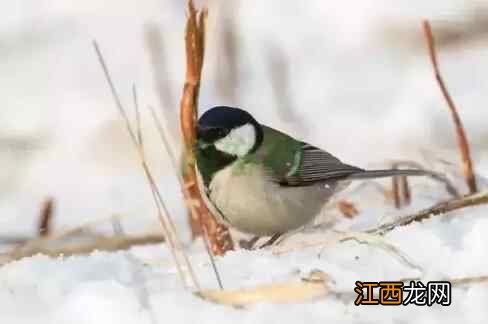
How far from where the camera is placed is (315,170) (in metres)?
2.39

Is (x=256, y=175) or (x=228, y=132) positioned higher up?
(x=228, y=132)

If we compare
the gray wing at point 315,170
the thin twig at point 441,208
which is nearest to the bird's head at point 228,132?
the gray wing at point 315,170

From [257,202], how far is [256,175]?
0.07m

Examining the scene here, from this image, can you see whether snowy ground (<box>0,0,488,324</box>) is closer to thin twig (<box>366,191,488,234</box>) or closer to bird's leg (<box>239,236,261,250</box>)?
thin twig (<box>366,191,488,234</box>)

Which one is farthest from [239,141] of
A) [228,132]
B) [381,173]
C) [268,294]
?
[268,294]

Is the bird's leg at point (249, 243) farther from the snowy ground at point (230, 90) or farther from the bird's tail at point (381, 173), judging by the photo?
the bird's tail at point (381, 173)

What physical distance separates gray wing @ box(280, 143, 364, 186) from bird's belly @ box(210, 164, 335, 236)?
0.03 meters

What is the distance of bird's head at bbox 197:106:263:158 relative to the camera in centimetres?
217

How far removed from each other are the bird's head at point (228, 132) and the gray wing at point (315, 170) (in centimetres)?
12

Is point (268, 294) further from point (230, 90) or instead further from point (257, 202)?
point (230, 90)

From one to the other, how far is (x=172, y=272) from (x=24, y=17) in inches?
101

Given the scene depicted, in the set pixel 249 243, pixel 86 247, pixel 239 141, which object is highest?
pixel 239 141

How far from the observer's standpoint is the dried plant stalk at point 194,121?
1953mm

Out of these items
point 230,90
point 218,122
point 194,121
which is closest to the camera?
point 194,121
